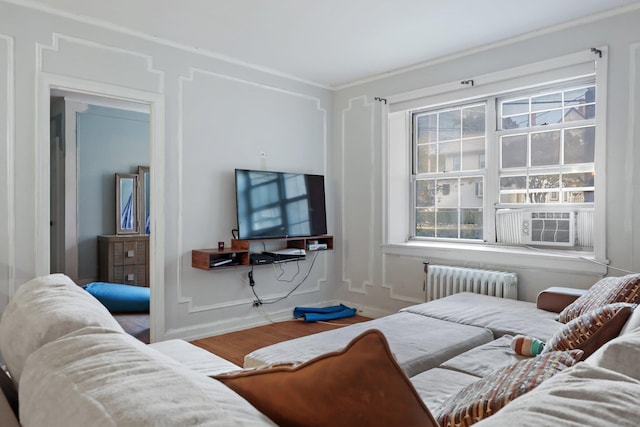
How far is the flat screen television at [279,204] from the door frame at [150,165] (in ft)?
2.34

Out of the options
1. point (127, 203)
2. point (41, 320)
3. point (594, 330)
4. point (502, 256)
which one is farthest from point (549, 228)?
point (127, 203)

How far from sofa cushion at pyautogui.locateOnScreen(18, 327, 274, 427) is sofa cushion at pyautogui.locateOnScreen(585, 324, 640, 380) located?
0.62 metres

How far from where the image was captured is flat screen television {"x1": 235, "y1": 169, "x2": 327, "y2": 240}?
4117mm

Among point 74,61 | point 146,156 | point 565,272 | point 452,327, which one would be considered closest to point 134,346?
point 452,327

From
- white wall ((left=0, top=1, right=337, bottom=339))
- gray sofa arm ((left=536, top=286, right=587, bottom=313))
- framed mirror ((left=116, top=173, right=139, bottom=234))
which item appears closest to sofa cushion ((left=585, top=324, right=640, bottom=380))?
gray sofa arm ((left=536, top=286, right=587, bottom=313))

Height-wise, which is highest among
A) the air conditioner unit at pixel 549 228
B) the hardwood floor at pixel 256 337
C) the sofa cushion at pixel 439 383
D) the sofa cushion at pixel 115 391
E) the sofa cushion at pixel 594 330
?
the air conditioner unit at pixel 549 228

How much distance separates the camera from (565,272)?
3412mm

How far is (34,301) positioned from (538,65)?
12.3 ft

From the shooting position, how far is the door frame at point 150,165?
3.13 metres

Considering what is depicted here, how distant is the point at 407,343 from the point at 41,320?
1808mm

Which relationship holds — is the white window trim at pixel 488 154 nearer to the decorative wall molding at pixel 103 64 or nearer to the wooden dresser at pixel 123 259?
the decorative wall molding at pixel 103 64

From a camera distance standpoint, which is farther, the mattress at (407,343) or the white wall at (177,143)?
the white wall at (177,143)

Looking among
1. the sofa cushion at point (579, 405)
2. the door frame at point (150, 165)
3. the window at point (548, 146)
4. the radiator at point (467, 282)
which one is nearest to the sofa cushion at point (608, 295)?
the radiator at point (467, 282)

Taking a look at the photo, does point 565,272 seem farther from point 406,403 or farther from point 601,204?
point 406,403
